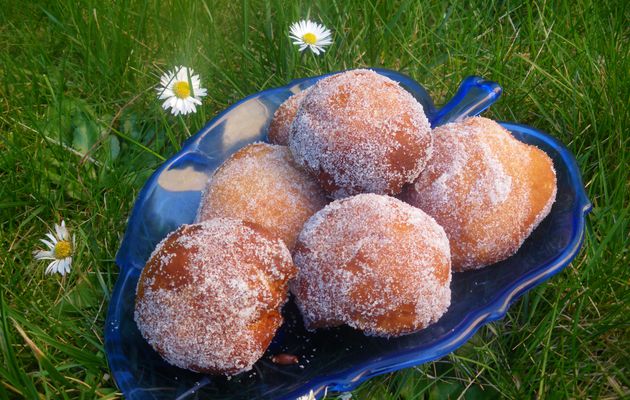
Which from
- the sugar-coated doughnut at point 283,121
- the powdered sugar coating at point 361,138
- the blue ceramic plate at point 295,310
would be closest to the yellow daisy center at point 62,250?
the blue ceramic plate at point 295,310

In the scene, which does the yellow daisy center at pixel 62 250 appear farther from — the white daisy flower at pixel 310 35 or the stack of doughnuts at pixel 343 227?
the white daisy flower at pixel 310 35

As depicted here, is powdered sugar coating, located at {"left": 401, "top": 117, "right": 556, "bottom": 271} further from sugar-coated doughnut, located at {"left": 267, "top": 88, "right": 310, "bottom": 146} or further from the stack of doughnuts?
sugar-coated doughnut, located at {"left": 267, "top": 88, "right": 310, "bottom": 146}

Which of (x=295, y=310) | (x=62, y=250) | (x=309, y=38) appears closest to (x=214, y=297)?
(x=295, y=310)

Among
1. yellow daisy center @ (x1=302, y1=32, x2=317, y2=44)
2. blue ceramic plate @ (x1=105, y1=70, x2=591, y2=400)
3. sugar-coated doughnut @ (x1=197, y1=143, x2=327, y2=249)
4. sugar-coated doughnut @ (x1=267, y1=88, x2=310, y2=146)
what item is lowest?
blue ceramic plate @ (x1=105, y1=70, x2=591, y2=400)

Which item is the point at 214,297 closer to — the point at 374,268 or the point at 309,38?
the point at 374,268

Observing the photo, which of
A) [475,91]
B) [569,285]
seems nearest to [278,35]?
[475,91]

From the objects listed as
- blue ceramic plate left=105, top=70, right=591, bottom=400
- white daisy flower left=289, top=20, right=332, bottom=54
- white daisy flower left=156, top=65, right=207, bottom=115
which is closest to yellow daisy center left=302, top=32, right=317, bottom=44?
white daisy flower left=289, top=20, right=332, bottom=54
